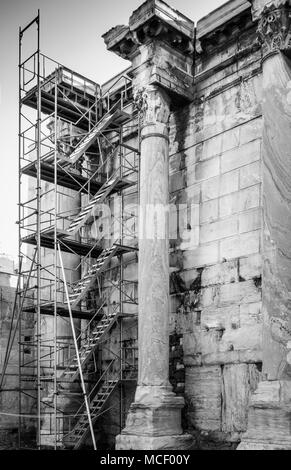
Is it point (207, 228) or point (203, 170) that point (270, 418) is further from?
point (203, 170)

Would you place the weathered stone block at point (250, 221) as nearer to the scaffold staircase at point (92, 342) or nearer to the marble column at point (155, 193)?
the marble column at point (155, 193)

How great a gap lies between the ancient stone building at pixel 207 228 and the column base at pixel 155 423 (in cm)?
3

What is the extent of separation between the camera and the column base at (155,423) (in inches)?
509

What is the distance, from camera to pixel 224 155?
1439 cm

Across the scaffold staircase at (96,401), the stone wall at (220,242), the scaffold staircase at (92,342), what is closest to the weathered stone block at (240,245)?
the stone wall at (220,242)

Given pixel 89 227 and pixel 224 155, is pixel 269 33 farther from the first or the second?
pixel 89 227

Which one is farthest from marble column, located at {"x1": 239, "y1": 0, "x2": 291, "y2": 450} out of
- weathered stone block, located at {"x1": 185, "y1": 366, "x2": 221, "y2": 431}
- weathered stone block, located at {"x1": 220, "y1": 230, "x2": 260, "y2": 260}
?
weathered stone block, located at {"x1": 185, "y1": 366, "x2": 221, "y2": 431}

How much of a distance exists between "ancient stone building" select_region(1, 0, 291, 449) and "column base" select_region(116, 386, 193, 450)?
0.03 meters

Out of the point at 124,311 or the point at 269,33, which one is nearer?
the point at 269,33

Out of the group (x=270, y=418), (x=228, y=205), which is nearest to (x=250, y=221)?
(x=228, y=205)

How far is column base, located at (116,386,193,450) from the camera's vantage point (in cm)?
1294
